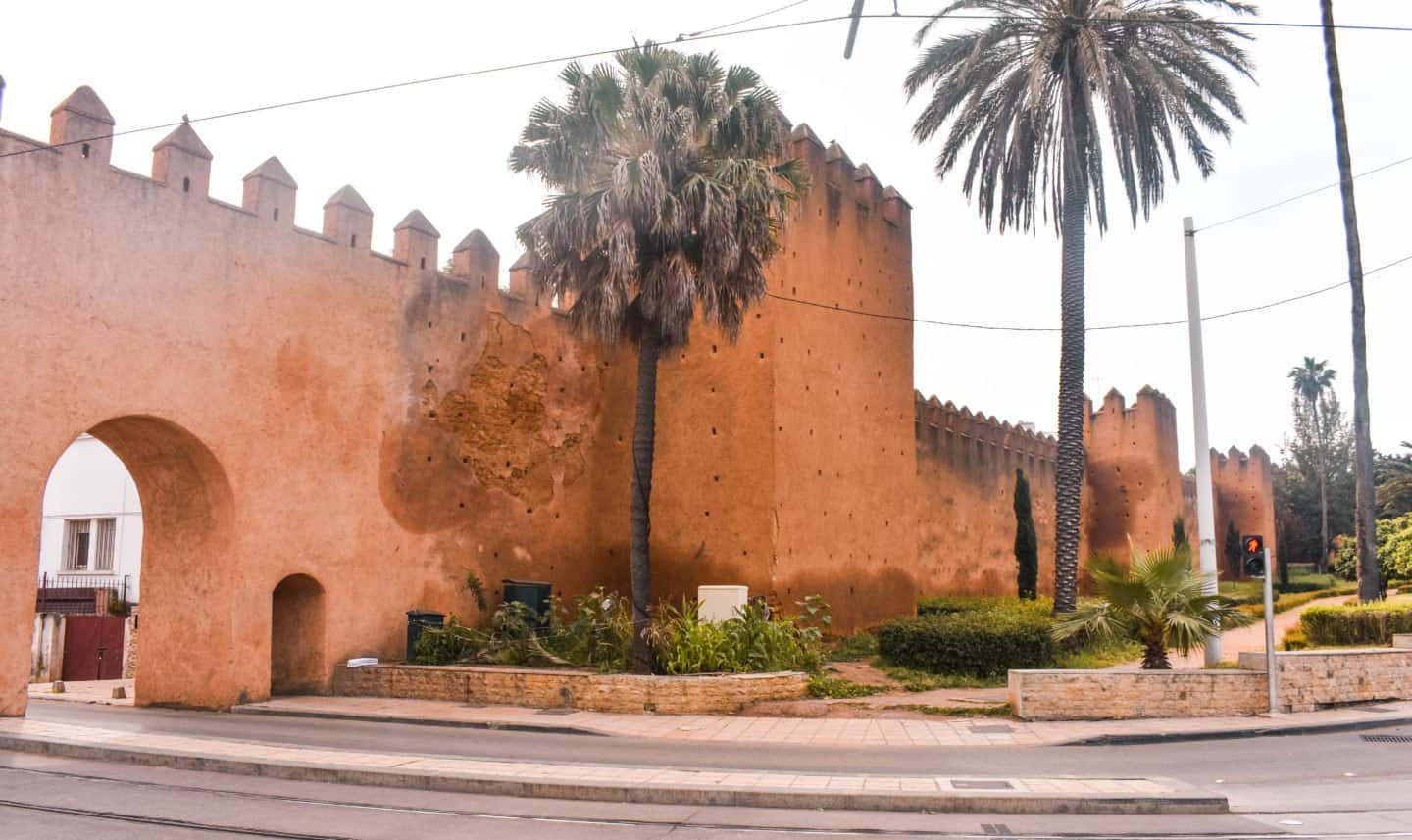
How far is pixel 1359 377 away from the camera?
2117 centimetres

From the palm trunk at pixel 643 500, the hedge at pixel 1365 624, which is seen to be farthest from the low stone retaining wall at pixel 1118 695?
the hedge at pixel 1365 624

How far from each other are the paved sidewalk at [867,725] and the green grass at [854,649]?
476cm

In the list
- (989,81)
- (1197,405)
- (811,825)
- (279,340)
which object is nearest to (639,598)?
(279,340)

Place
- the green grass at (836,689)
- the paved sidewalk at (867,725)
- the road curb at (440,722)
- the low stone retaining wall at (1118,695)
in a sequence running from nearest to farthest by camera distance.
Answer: the paved sidewalk at (867,725) → the road curb at (440,722) → the low stone retaining wall at (1118,695) → the green grass at (836,689)

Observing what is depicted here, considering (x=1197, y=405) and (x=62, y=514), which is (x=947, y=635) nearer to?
(x=1197, y=405)

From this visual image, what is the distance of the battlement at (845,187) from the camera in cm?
2297

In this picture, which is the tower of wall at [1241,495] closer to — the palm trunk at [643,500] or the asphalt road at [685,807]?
the asphalt road at [685,807]

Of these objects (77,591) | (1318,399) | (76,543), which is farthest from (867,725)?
(1318,399)

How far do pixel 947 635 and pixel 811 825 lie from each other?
34.1 ft

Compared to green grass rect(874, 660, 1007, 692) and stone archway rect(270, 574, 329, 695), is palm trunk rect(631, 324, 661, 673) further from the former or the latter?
stone archway rect(270, 574, 329, 695)

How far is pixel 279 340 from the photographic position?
18.1 meters

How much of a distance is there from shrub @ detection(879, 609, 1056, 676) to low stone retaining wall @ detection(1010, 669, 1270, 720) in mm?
2856

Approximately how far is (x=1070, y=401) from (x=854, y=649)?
675cm

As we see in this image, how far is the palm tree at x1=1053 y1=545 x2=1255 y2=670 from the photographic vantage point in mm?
15219
